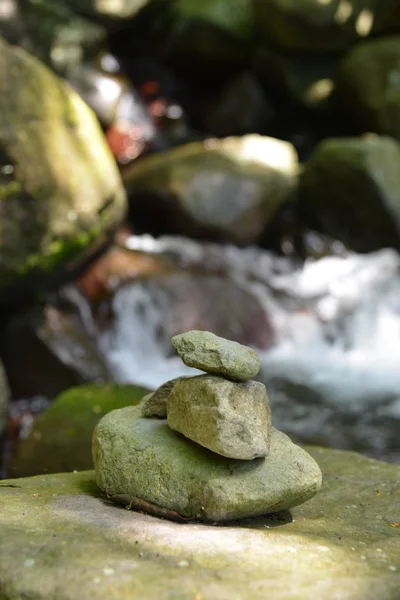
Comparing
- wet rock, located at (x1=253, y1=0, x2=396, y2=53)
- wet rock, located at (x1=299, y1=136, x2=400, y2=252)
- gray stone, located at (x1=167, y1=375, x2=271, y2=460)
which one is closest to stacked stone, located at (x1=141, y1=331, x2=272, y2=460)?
gray stone, located at (x1=167, y1=375, x2=271, y2=460)

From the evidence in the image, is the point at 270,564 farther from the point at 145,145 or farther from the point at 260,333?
the point at 145,145

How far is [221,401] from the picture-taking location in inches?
113

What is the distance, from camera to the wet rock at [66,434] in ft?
15.4

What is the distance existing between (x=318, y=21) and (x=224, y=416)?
1068 cm

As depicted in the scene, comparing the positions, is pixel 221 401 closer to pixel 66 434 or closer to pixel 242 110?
pixel 66 434

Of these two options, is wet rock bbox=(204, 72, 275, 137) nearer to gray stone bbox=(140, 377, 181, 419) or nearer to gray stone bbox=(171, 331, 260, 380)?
gray stone bbox=(140, 377, 181, 419)

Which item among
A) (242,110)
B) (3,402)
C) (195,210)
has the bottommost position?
(3,402)

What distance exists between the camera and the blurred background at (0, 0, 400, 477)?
6359mm

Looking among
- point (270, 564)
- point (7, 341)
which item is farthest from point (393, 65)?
point (270, 564)

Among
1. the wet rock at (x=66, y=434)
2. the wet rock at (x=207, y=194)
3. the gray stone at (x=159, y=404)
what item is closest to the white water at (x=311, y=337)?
the wet rock at (x=207, y=194)

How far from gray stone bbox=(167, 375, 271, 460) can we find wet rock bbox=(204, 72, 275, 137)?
11.2 m

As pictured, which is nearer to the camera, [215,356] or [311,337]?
[215,356]

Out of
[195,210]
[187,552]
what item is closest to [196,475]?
[187,552]

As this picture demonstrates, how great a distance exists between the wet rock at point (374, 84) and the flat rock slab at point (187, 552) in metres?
9.70
